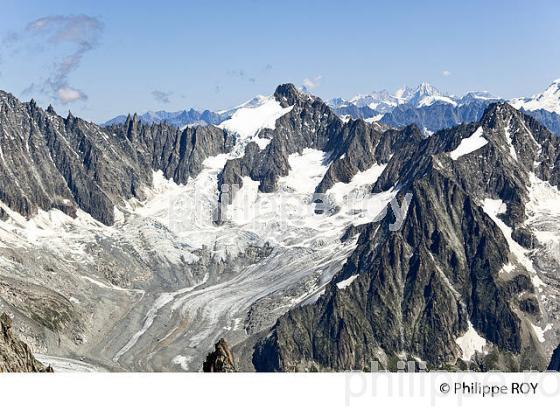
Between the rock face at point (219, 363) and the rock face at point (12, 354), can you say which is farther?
the rock face at point (12, 354)

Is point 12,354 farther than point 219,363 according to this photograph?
Yes

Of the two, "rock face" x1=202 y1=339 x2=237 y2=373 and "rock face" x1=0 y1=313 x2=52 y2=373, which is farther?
"rock face" x1=0 y1=313 x2=52 y2=373

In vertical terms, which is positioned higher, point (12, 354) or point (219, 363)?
point (12, 354)
